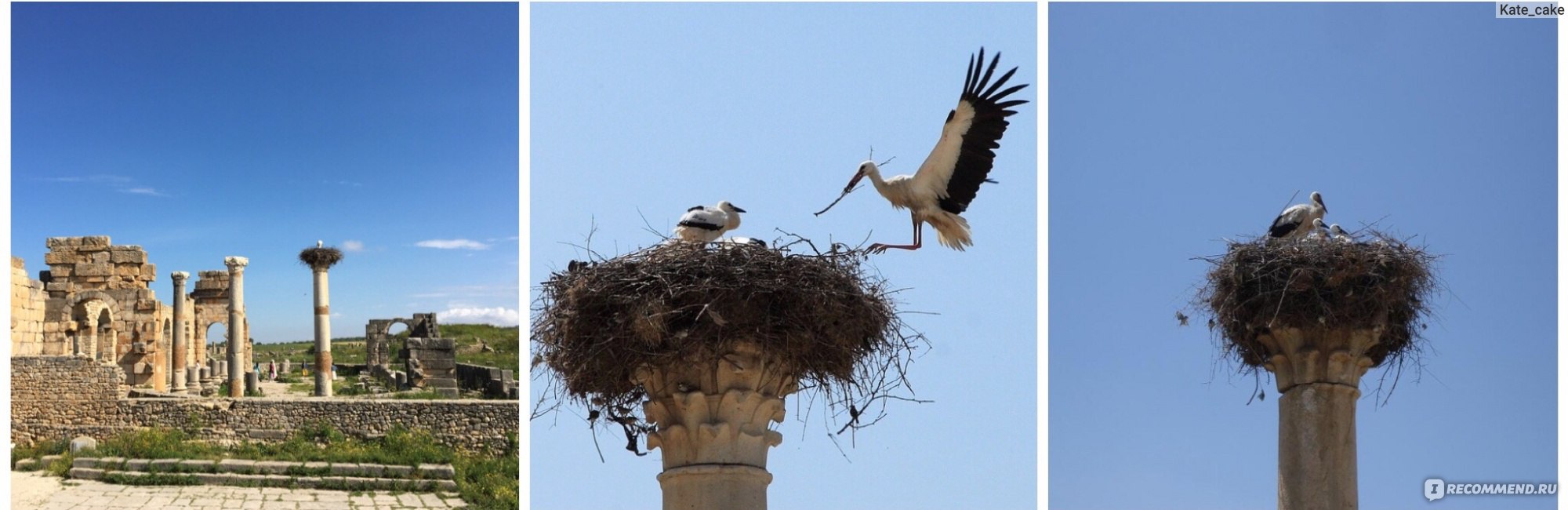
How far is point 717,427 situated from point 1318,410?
4.75 m

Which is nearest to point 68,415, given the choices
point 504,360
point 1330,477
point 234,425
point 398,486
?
point 234,425

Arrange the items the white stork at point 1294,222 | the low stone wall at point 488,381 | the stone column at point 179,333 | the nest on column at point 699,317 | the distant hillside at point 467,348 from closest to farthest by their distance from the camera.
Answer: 1. the nest on column at point 699,317
2. the white stork at point 1294,222
3. the low stone wall at point 488,381
4. the stone column at point 179,333
5. the distant hillside at point 467,348

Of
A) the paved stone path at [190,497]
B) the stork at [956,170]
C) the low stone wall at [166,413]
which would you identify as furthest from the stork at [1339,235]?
the low stone wall at [166,413]

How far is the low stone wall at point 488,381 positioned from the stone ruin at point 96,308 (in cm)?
579

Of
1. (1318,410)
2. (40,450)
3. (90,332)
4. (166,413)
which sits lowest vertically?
(40,450)

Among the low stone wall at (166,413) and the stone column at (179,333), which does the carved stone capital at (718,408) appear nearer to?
the low stone wall at (166,413)

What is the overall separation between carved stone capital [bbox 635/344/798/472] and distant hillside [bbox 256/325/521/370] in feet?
81.8

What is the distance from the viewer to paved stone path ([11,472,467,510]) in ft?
57.6

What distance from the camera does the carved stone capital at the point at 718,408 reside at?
892 cm

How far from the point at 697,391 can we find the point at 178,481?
12271mm

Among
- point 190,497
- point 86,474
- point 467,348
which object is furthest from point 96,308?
point 467,348

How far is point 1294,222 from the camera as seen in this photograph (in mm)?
12211

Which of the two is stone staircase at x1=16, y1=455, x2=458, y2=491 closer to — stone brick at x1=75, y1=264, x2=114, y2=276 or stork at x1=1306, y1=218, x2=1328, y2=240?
stone brick at x1=75, y1=264, x2=114, y2=276

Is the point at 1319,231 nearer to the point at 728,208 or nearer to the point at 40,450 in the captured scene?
the point at 728,208
